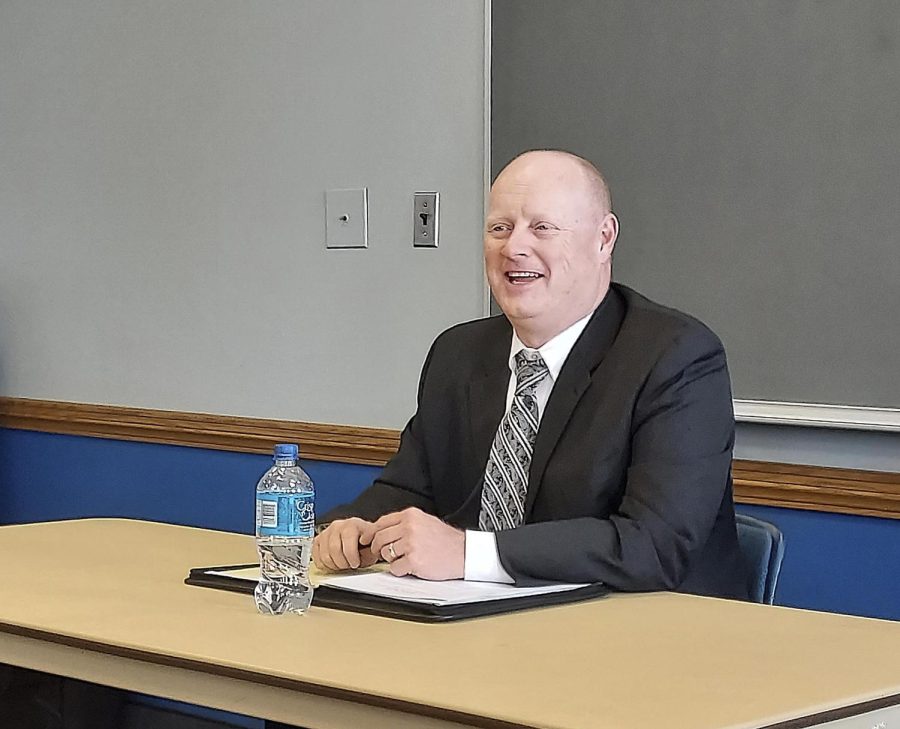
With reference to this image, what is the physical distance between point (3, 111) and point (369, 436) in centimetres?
167

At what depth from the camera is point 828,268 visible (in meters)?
2.84

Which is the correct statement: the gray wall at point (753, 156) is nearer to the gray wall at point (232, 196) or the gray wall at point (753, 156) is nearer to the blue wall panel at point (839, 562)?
the blue wall panel at point (839, 562)

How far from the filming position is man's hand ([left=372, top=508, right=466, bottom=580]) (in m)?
2.07

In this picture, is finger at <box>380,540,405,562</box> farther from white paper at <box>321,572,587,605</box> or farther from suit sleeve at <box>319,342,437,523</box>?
suit sleeve at <box>319,342,437,523</box>

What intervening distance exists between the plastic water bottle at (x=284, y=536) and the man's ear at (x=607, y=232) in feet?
2.56

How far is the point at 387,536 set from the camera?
211 centimetres

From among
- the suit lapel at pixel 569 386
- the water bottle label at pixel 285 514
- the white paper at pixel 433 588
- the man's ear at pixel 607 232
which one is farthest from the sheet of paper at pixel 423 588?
the man's ear at pixel 607 232

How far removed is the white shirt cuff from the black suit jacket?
0.01m

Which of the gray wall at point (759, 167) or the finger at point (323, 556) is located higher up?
the gray wall at point (759, 167)

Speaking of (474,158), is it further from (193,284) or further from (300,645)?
(300,645)

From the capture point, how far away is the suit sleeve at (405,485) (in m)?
2.58

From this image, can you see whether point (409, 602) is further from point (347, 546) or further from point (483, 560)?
point (347, 546)

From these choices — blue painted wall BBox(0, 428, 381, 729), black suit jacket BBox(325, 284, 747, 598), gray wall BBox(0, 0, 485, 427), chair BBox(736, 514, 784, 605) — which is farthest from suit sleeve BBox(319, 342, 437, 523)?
blue painted wall BBox(0, 428, 381, 729)

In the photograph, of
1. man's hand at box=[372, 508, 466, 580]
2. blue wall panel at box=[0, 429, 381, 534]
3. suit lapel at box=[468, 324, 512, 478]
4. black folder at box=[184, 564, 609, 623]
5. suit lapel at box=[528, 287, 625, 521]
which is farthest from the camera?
blue wall panel at box=[0, 429, 381, 534]
